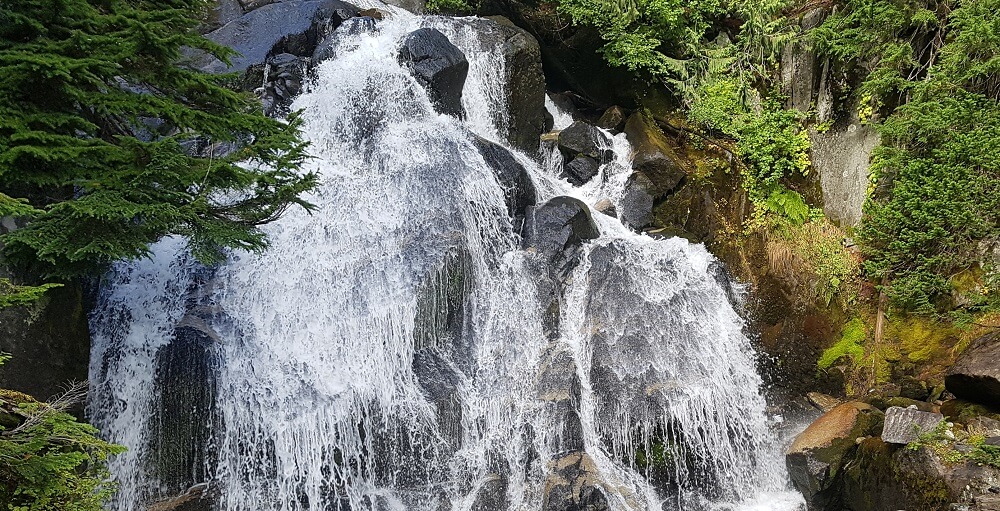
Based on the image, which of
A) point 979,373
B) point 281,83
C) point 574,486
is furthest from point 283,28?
point 979,373

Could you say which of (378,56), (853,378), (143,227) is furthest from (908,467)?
(378,56)

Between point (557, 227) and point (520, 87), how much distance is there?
393cm

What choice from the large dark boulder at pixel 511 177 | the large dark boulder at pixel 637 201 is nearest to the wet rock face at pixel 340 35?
the large dark boulder at pixel 511 177

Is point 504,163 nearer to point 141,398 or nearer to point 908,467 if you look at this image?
point 141,398

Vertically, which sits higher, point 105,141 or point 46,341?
point 105,141

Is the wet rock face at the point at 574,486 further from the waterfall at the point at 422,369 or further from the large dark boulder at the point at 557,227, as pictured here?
the large dark boulder at the point at 557,227

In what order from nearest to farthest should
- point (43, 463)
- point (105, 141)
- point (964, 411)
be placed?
1. point (43, 463)
2. point (105, 141)
3. point (964, 411)

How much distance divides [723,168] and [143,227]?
30.6 feet

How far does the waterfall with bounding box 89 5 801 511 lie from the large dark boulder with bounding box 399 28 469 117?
6.73 ft

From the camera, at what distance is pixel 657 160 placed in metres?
11.0

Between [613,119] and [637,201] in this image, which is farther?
[613,119]

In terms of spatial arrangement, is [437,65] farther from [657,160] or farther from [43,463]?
[43,463]

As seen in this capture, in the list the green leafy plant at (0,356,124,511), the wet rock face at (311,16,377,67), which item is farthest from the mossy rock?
the wet rock face at (311,16,377,67)

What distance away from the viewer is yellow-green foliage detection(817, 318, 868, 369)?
8812 millimetres
